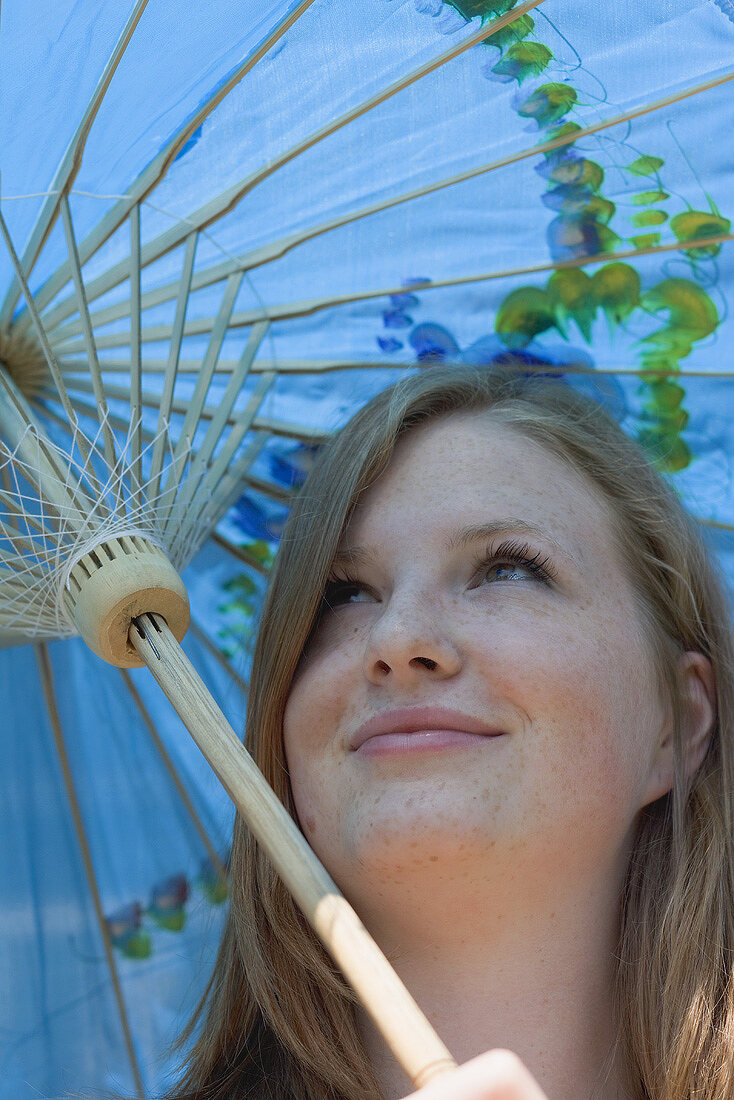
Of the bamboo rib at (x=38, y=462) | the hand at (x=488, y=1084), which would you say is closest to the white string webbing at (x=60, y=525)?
the bamboo rib at (x=38, y=462)

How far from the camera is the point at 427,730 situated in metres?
1.68

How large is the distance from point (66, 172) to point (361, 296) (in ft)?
1.98

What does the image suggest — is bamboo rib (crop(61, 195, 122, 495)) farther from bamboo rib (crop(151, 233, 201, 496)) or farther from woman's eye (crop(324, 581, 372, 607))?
woman's eye (crop(324, 581, 372, 607))

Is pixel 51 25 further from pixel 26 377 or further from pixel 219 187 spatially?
pixel 26 377

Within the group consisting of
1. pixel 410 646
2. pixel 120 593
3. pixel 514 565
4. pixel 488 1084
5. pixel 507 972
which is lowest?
pixel 488 1084

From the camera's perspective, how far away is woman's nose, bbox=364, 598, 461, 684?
169cm

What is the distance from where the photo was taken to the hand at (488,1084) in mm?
1004

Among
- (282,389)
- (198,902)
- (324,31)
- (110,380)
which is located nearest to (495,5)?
(324,31)

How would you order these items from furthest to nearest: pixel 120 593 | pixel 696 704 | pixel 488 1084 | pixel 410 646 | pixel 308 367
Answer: pixel 308 367
pixel 696 704
pixel 410 646
pixel 120 593
pixel 488 1084

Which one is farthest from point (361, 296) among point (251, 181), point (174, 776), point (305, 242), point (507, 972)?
point (507, 972)

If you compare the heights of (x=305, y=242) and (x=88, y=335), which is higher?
(x=305, y=242)

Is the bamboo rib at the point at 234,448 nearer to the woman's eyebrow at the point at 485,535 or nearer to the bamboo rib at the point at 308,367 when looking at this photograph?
the bamboo rib at the point at 308,367

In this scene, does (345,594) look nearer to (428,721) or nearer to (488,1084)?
(428,721)

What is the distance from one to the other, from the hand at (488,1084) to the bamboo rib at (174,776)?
4.77 feet
